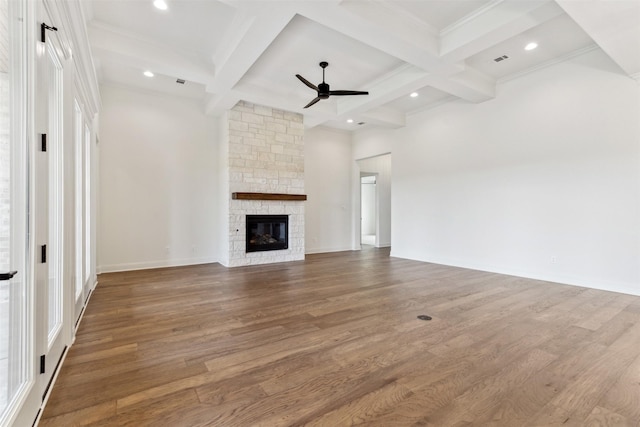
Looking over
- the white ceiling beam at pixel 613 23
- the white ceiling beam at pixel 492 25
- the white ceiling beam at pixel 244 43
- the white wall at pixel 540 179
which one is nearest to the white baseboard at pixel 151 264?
the white ceiling beam at pixel 244 43

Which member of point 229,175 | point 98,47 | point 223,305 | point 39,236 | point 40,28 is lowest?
point 223,305

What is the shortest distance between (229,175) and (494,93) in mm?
5301

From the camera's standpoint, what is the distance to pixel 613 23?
9.86 ft

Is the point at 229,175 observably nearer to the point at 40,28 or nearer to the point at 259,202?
the point at 259,202

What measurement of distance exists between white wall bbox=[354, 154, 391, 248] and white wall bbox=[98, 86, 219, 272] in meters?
4.89

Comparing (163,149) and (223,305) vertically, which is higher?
(163,149)

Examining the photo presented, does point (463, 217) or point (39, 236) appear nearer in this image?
point (39, 236)

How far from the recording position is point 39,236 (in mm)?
1688

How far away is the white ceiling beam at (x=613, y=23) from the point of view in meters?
2.76

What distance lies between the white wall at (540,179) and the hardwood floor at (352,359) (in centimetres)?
77

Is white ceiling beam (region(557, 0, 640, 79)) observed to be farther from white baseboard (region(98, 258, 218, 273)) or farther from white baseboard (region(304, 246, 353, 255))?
white baseboard (region(98, 258, 218, 273))

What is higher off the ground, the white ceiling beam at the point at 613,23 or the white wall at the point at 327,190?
the white ceiling beam at the point at 613,23

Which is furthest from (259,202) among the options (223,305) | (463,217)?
(463,217)

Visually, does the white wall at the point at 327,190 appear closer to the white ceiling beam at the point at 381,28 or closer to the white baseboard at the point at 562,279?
the white baseboard at the point at 562,279
